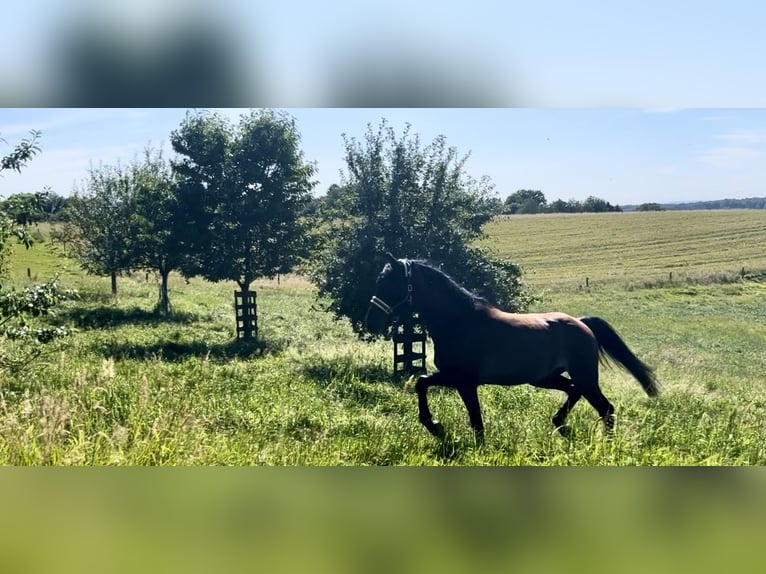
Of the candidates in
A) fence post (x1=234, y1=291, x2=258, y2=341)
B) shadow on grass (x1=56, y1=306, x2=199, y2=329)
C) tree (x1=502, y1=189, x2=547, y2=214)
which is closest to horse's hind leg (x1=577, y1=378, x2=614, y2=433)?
tree (x1=502, y1=189, x2=547, y2=214)

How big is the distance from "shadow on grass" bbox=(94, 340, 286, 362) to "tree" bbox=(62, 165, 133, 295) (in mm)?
1203

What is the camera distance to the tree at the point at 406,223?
22.7 feet

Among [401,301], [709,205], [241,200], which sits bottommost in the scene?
[401,301]

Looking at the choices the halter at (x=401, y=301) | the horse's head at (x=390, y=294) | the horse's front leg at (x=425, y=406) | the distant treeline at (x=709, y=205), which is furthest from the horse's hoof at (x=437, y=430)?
the distant treeline at (x=709, y=205)

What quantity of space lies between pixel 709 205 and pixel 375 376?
4210 millimetres

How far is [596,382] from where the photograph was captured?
5.66 meters

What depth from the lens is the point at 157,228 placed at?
26.6 feet

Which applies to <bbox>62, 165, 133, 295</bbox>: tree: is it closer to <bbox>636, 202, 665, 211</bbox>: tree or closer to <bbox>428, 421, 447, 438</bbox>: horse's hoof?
<bbox>428, 421, 447, 438</bbox>: horse's hoof

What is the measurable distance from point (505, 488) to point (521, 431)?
91cm

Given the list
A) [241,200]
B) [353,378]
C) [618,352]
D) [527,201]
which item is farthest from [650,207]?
[241,200]

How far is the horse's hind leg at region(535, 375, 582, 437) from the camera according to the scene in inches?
220

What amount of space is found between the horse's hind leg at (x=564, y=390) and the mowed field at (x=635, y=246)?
1638 millimetres

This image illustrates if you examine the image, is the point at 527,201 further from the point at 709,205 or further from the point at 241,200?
the point at 241,200

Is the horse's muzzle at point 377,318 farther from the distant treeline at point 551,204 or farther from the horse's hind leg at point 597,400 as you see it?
the distant treeline at point 551,204
